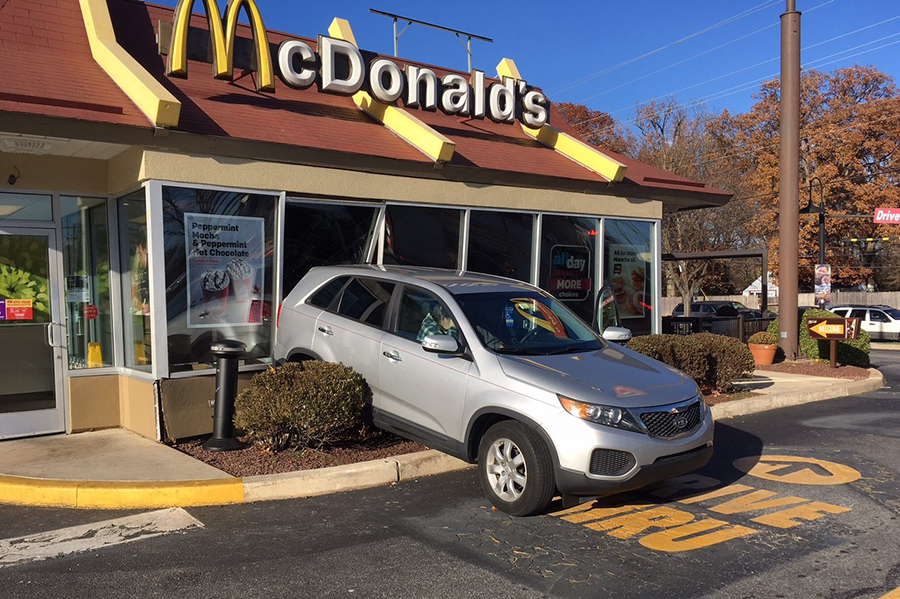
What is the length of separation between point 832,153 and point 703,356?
34.7 m

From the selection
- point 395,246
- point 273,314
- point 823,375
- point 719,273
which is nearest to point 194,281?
point 273,314

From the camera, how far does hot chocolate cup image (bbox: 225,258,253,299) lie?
29.4 ft

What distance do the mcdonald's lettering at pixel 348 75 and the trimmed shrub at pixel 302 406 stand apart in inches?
166

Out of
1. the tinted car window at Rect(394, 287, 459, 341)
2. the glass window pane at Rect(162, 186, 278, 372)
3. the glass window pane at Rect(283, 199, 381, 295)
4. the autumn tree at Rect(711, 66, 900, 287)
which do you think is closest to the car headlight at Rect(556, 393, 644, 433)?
the tinted car window at Rect(394, 287, 459, 341)

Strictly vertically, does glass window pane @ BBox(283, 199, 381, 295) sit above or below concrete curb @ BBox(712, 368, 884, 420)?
above

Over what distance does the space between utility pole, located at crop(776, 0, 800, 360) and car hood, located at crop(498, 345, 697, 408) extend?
37.2ft

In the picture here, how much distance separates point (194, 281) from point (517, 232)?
4.96 metres

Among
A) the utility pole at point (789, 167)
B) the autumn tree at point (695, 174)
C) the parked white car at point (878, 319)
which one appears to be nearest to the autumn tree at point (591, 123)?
the autumn tree at point (695, 174)

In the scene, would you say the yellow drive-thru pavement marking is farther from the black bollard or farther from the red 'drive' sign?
the red 'drive' sign

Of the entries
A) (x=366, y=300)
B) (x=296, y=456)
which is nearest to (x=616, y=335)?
(x=366, y=300)

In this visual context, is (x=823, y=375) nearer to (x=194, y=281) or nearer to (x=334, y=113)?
(x=334, y=113)

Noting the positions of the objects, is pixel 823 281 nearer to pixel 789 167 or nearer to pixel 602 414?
pixel 789 167

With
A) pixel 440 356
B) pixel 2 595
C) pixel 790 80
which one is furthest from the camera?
pixel 790 80

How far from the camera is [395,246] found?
34.1ft
